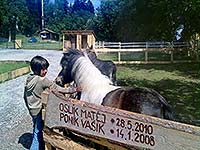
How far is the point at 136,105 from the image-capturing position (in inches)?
144

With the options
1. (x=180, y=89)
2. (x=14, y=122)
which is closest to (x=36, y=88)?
(x=14, y=122)

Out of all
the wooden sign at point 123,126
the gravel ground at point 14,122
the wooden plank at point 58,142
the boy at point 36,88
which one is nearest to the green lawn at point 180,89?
the gravel ground at point 14,122

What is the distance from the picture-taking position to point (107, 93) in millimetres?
4148

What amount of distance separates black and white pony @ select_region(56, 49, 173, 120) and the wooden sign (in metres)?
0.73

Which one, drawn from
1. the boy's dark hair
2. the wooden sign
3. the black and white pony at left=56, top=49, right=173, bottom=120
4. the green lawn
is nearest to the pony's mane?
the black and white pony at left=56, top=49, right=173, bottom=120

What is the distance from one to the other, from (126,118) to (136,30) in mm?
32812

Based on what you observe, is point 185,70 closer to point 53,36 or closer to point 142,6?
point 142,6

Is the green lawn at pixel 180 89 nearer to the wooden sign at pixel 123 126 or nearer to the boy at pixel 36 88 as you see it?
the boy at pixel 36 88

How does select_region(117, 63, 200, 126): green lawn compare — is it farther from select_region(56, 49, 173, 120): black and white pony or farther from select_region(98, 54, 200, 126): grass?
select_region(56, 49, 173, 120): black and white pony

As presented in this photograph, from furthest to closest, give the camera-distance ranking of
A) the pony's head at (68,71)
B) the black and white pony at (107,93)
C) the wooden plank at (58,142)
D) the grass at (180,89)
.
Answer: the grass at (180,89)
the pony's head at (68,71)
the black and white pony at (107,93)
the wooden plank at (58,142)

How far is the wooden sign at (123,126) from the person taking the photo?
7.68 feet

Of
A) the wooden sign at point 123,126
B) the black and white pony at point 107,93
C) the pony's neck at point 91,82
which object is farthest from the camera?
the pony's neck at point 91,82

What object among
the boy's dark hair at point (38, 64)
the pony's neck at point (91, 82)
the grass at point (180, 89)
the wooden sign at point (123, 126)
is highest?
the boy's dark hair at point (38, 64)

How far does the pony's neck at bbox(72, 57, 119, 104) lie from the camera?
4.28 m
